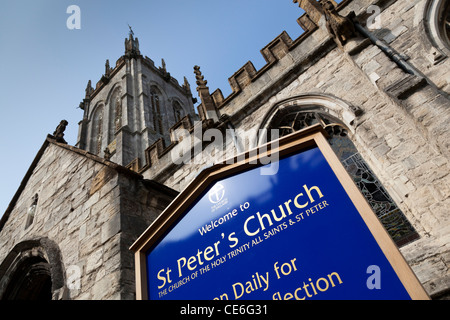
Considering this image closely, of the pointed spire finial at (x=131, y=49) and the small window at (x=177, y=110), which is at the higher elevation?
the pointed spire finial at (x=131, y=49)

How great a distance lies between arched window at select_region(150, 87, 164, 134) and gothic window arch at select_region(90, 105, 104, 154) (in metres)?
4.71

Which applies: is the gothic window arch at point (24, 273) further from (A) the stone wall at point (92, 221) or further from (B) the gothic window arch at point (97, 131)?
(B) the gothic window arch at point (97, 131)

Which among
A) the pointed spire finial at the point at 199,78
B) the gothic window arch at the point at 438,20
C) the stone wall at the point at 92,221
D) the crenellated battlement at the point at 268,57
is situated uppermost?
the pointed spire finial at the point at 199,78

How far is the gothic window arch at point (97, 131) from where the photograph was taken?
2225cm

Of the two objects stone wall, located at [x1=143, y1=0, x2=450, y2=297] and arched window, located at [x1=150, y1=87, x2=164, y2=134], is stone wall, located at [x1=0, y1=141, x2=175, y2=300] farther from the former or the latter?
arched window, located at [x1=150, y1=87, x2=164, y2=134]

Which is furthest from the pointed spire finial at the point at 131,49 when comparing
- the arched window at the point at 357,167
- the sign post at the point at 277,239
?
the sign post at the point at 277,239

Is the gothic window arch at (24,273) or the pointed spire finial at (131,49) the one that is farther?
the pointed spire finial at (131,49)

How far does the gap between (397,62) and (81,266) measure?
19.0 feet

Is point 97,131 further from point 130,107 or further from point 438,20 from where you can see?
point 438,20

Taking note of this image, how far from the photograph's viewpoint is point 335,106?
5582 millimetres

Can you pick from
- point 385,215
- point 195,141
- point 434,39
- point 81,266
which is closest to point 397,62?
point 434,39

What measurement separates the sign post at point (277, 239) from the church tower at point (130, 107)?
51.6 feet

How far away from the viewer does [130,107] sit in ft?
68.9

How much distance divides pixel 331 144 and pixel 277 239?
4599mm
